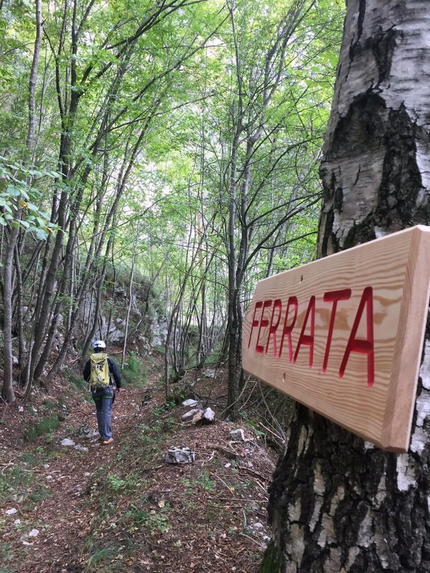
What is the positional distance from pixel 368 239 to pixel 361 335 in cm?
43

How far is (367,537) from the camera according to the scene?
101 cm

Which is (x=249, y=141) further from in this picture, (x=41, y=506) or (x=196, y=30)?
(x=41, y=506)

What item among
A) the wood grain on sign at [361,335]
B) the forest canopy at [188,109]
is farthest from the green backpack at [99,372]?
the wood grain on sign at [361,335]

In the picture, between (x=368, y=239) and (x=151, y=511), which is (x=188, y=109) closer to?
(x=151, y=511)

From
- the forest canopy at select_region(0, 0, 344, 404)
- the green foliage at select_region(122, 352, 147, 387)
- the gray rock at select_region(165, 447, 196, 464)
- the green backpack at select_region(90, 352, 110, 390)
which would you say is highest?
the forest canopy at select_region(0, 0, 344, 404)

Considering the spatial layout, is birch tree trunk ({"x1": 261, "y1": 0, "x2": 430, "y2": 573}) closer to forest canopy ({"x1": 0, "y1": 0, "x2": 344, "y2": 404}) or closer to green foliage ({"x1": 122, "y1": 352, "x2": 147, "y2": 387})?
forest canopy ({"x1": 0, "y1": 0, "x2": 344, "y2": 404})

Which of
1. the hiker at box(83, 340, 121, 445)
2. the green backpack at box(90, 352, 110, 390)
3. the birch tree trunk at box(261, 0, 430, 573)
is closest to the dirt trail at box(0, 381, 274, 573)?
the hiker at box(83, 340, 121, 445)

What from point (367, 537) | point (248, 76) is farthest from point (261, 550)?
point (248, 76)

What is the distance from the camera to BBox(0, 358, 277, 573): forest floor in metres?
2.74

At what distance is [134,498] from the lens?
3506mm

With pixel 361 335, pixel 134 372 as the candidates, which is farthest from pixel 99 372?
pixel 134 372

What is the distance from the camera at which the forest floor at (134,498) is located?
2.74 m

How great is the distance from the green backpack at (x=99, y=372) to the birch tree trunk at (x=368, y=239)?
217 inches

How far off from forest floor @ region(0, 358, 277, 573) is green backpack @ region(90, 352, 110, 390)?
3.01 feet
